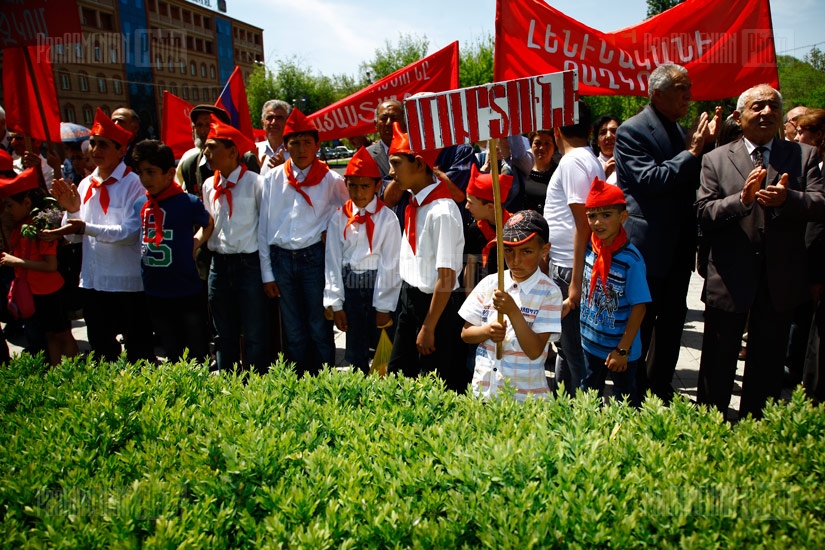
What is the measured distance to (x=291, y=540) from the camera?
1.64 m

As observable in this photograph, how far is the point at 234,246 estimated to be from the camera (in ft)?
15.9

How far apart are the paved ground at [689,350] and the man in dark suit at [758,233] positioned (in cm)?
97

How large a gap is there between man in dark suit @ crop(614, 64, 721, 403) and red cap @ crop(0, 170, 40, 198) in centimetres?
489

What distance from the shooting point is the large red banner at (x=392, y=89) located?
658cm

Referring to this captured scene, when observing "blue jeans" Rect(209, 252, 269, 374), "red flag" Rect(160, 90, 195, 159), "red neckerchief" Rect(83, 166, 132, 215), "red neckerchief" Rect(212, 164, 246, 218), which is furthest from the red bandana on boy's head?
"red flag" Rect(160, 90, 195, 159)

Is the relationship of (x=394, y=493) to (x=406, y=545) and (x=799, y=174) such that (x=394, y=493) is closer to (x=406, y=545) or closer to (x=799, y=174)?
(x=406, y=545)

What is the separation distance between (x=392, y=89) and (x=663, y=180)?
3680 millimetres

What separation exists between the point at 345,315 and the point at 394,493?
2866 millimetres

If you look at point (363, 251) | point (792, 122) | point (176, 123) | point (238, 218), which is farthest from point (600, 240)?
point (176, 123)

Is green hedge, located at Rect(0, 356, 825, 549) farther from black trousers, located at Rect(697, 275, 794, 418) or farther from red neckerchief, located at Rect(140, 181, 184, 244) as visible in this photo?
red neckerchief, located at Rect(140, 181, 184, 244)

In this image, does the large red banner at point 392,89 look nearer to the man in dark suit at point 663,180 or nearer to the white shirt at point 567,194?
the white shirt at point 567,194

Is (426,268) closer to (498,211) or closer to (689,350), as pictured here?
(498,211)

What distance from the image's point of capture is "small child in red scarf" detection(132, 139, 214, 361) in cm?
475

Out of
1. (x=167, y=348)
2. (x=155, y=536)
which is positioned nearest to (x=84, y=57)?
(x=167, y=348)
